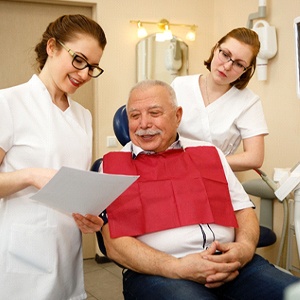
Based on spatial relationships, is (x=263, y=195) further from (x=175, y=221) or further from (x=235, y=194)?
(x=175, y=221)

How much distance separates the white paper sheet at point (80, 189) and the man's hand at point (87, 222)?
78mm

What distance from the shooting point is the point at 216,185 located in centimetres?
167

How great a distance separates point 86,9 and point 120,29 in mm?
325

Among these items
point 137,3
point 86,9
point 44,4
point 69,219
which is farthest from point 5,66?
point 69,219

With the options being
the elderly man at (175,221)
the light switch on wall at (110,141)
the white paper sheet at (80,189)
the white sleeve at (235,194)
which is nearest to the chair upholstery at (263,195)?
the white sleeve at (235,194)

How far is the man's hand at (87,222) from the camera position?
133cm

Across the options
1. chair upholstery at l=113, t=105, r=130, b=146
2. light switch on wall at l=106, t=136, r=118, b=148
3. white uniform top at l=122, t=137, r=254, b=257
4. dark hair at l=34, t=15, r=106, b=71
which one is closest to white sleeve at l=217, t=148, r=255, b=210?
white uniform top at l=122, t=137, r=254, b=257

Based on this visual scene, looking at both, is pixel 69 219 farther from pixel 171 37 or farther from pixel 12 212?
pixel 171 37

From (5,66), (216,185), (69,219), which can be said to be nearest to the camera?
(69,219)

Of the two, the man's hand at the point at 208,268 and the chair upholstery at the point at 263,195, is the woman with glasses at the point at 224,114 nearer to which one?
the man's hand at the point at 208,268

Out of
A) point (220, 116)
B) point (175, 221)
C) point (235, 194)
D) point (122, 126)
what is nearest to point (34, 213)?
point (175, 221)

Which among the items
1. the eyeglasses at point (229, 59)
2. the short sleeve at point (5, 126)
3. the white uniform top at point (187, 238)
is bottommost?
the white uniform top at point (187, 238)

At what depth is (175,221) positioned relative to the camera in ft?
5.07

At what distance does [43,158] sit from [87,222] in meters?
0.24
